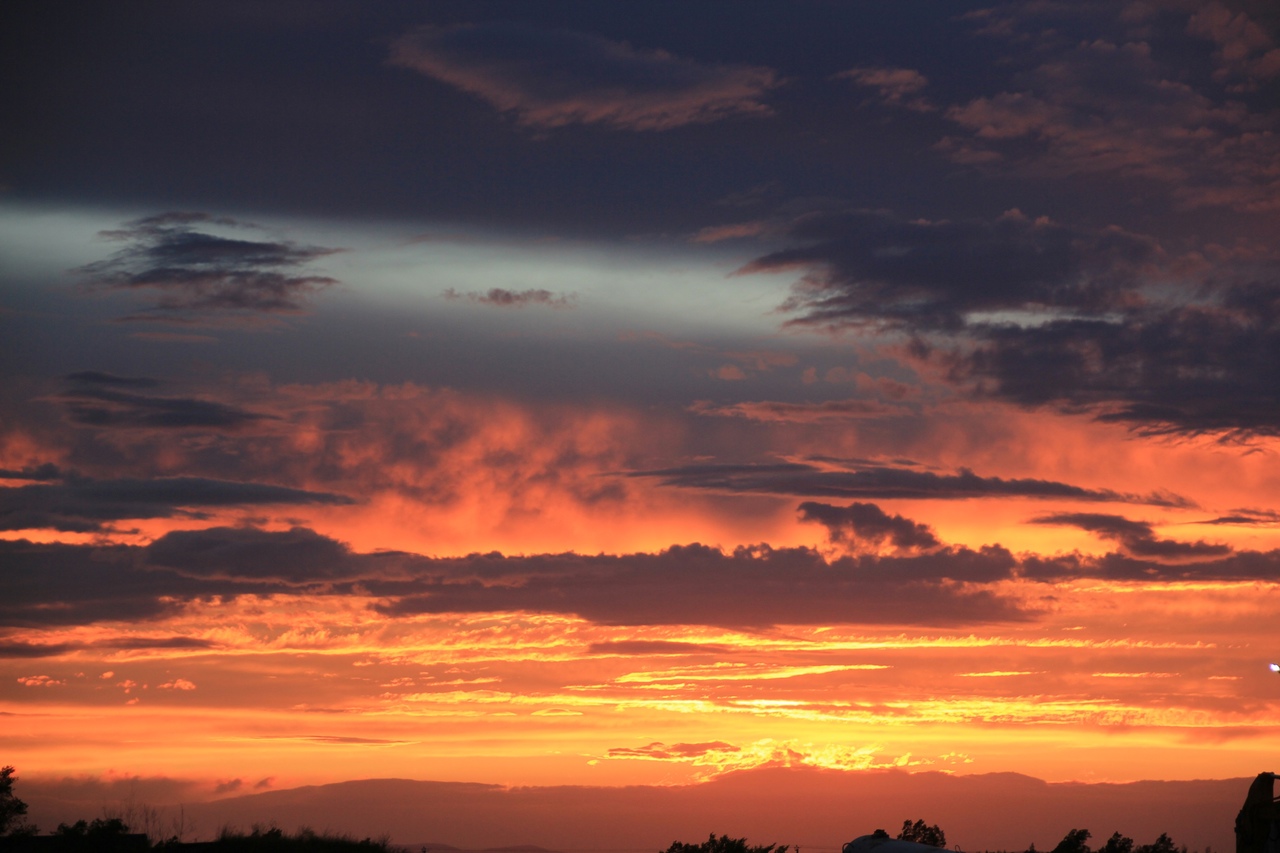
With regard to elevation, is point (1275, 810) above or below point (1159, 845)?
above

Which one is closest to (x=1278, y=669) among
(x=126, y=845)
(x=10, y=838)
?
(x=126, y=845)

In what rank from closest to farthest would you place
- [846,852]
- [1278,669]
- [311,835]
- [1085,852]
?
1. [1278,669]
2. [311,835]
3. [846,852]
4. [1085,852]

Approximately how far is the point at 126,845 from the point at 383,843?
13976 millimetres

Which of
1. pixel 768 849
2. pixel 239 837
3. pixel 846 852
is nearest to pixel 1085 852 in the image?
pixel 768 849

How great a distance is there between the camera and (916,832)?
124688mm

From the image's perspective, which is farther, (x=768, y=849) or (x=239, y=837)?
(x=768, y=849)

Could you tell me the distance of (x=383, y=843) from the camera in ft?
235

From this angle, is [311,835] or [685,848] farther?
[685,848]

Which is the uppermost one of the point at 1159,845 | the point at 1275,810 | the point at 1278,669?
the point at 1278,669

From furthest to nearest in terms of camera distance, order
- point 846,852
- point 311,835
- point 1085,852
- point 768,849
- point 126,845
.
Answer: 1. point 1085,852
2. point 768,849
3. point 846,852
4. point 311,835
5. point 126,845

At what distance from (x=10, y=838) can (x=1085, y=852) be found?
263 feet

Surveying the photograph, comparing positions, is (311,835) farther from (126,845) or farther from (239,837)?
(126,845)

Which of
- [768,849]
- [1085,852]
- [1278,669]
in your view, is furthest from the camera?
[1085,852]

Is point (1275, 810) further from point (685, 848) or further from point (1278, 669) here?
point (685, 848)
